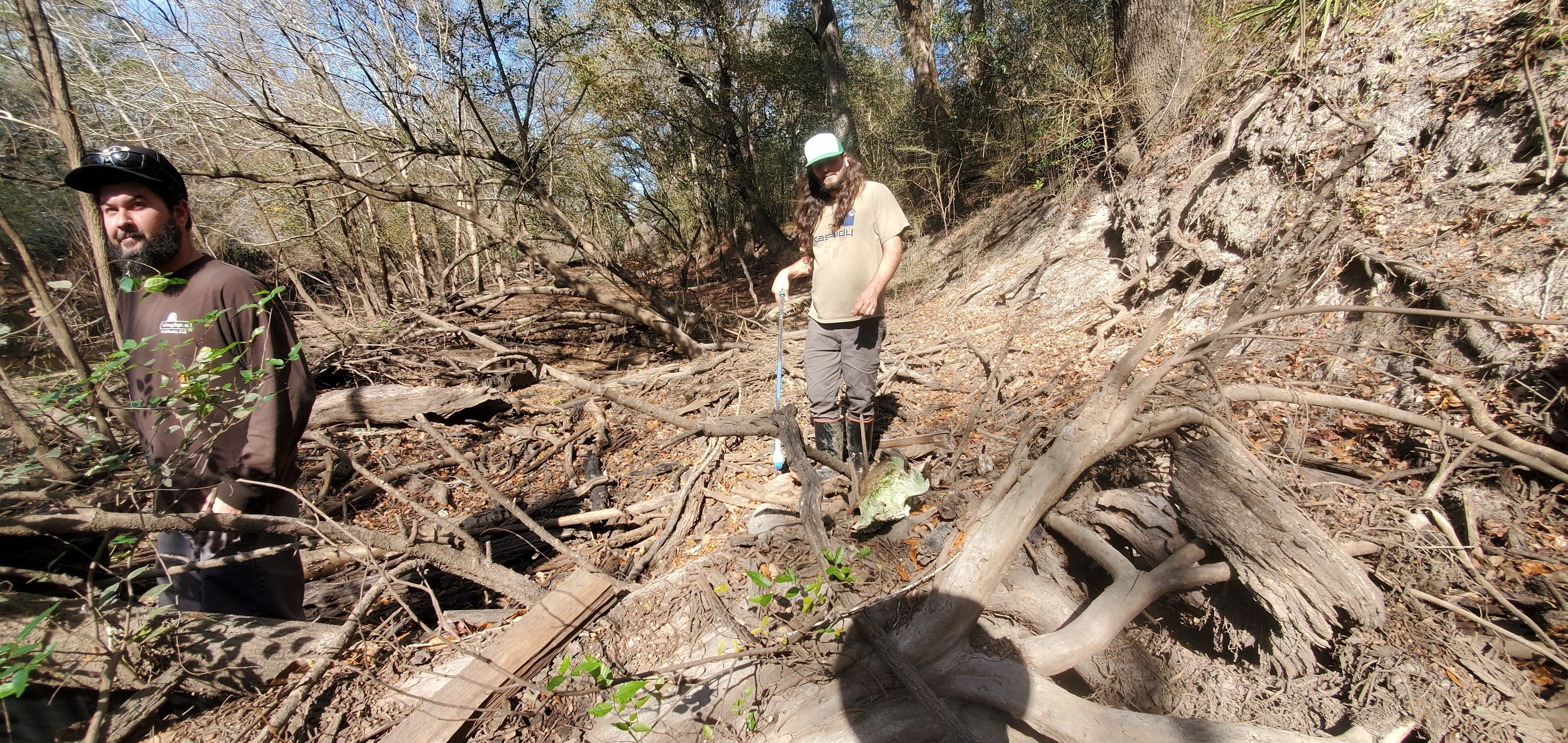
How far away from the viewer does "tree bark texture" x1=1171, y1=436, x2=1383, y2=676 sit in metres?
1.84

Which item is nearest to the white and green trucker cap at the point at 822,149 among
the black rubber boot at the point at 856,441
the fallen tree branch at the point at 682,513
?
the black rubber boot at the point at 856,441

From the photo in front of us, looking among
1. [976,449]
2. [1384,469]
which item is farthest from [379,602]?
[1384,469]

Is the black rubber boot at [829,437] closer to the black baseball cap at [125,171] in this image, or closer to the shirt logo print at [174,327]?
the shirt logo print at [174,327]

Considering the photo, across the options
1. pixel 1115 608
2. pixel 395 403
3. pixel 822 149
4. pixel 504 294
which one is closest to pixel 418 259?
pixel 504 294

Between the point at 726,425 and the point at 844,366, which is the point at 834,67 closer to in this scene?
the point at 844,366

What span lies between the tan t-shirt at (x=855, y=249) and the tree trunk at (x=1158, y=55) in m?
4.39

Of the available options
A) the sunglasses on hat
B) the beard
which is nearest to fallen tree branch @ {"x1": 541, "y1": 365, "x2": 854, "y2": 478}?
the beard

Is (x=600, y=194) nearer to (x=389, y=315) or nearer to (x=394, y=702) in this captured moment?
(x=389, y=315)

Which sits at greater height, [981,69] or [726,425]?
[981,69]

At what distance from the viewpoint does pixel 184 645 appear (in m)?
1.72

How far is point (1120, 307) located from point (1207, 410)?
288 centimetres

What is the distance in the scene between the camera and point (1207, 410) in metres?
2.43

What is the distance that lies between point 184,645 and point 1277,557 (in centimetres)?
344

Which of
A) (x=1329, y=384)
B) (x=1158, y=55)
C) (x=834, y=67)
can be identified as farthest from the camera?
(x=834, y=67)
